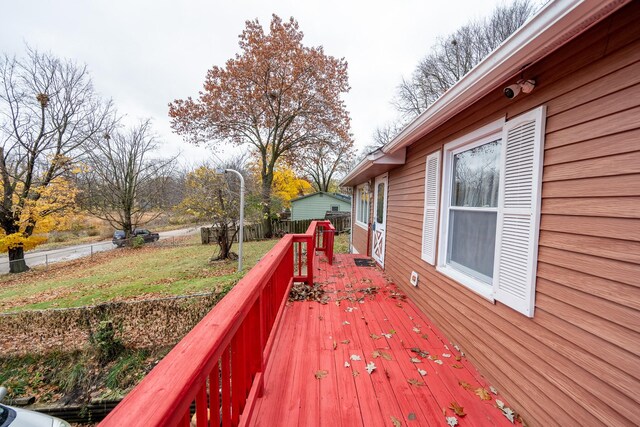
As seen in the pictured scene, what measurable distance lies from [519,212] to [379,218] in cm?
444

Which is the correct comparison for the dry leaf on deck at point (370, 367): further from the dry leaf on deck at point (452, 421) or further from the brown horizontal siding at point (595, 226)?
the brown horizontal siding at point (595, 226)

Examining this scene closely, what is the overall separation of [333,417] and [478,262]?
6.18 feet

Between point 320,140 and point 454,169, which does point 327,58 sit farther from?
point 454,169

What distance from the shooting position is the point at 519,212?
1.85 meters

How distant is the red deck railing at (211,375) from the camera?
0.61 meters

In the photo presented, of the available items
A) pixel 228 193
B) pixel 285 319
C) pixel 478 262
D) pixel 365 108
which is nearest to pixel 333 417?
pixel 285 319

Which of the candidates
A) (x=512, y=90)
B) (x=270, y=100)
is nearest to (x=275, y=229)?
(x=270, y=100)

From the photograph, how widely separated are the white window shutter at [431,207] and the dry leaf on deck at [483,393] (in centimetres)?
141

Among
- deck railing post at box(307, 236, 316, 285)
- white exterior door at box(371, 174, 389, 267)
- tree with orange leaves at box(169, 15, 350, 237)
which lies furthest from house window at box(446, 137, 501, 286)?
tree with orange leaves at box(169, 15, 350, 237)

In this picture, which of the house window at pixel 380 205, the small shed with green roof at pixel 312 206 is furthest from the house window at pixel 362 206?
the small shed with green roof at pixel 312 206

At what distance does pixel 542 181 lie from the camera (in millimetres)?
1687

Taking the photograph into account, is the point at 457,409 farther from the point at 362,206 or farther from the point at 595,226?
the point at 362,206

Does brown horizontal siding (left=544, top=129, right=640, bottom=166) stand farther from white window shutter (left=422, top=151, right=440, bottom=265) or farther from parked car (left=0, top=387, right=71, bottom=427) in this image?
parked car (left=0, top=387, right=71, bottom=427)

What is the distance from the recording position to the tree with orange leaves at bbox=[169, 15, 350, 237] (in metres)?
14.5
